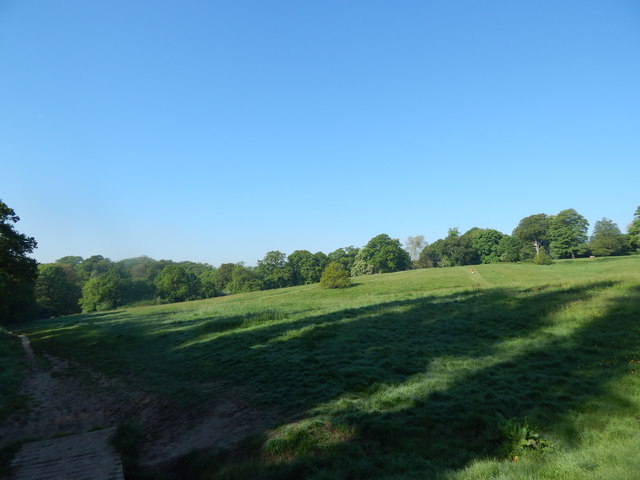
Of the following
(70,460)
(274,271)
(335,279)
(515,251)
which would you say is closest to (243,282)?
(274,271)

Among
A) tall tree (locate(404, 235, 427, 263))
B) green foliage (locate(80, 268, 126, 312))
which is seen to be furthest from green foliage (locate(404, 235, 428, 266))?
green foliage (locate(80, 268, 126, 312))

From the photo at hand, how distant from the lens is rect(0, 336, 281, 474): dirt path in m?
8.89

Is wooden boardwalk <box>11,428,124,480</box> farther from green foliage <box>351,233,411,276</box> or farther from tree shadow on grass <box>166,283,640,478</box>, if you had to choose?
green foliage <box>351,233,411,276</box>

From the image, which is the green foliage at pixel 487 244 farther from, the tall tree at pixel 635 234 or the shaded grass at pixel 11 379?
the shaded grass at pixel 11 379

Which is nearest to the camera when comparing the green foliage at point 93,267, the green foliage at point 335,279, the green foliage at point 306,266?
the green foliage at point 335,279

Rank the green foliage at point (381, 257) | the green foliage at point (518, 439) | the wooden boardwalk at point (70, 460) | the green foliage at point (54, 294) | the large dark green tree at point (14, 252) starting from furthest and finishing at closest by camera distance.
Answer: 1. the green foliage at point (381, 257)
2. the green foliage at point (54, 294)
3. the large dark green tree at point (14, 252)
4. the wooden boardwalk at point (70, 460)
5. the green foliage at point (518, 439)

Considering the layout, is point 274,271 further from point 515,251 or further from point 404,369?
point 404,369

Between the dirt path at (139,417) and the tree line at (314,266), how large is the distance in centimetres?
5292

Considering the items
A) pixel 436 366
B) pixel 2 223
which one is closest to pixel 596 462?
pixel 436 366

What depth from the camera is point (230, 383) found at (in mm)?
12805

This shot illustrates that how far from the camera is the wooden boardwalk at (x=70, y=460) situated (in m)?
7.19

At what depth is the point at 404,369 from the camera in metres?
12.3

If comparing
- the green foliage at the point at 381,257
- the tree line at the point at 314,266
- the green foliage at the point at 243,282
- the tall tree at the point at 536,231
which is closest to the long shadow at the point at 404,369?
the tree line at the point at 314,266

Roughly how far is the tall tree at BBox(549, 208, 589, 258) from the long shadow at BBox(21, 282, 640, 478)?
272ft
